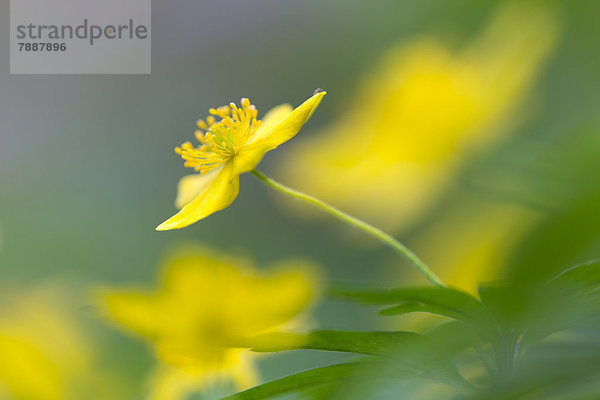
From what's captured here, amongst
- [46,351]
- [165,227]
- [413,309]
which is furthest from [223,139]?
[46,351]

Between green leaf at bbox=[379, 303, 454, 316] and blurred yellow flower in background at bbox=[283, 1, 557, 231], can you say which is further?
blurred yellow flower in background at bbox=[283, 1, 557, 231]

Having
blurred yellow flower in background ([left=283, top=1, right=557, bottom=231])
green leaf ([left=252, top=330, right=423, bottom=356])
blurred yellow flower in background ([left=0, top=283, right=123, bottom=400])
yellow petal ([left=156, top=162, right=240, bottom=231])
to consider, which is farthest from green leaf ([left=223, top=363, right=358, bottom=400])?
blurred yellow flower in background ([left=283, top=1, right=557, bottom=231])

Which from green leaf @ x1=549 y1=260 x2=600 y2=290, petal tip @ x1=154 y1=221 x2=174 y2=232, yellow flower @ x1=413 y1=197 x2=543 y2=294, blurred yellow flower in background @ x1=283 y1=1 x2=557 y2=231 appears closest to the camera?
green leaf @ x1=549 y1=260 x2=600 y2=290

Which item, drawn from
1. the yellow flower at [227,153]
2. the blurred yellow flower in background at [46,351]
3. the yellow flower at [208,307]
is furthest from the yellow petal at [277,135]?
the blurred yellow flower in background at [46,351]

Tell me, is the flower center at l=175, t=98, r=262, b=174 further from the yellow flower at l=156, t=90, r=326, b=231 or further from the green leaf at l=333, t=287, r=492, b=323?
the green leaf at l=333, t=287, r=492, b=323

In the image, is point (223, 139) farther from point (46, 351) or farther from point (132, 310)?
point (46, 351)

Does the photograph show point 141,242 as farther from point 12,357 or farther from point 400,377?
point 400,377
